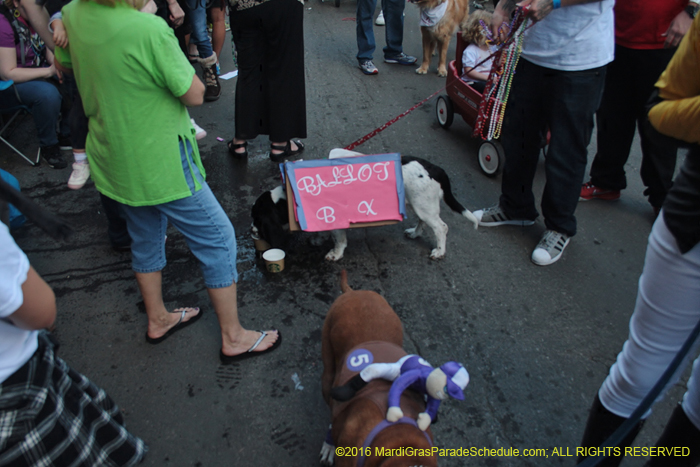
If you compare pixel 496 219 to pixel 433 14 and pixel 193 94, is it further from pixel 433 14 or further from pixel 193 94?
pixel 433 14

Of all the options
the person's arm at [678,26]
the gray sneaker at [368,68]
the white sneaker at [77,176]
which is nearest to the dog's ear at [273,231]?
the white sneaker at [77,176]

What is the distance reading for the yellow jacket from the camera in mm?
1250

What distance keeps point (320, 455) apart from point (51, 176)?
357 centimetres

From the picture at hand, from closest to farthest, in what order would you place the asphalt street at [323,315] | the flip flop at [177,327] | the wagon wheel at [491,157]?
the asphalt street at [323,315] → the flip flop at [177,327] → the wagon wheel at [491,157]

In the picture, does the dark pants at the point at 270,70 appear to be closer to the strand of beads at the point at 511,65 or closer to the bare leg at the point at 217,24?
the strand of beads at the point at 511,65

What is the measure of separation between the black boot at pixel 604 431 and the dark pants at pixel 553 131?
1.68m

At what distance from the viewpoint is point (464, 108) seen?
14.4 ft

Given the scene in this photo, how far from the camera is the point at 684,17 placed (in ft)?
8.79

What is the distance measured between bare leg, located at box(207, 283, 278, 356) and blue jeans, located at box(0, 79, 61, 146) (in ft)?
9.72

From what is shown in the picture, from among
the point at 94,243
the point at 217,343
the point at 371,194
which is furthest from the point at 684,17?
the point at 94,243

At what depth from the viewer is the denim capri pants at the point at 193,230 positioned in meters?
2.08

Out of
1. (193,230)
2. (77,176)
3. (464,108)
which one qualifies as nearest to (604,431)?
(193,230)

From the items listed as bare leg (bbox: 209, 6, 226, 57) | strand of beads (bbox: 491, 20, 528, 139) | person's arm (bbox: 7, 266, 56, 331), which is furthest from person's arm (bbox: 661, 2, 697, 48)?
bare leg (bbox: 209, 6, 226, 57)

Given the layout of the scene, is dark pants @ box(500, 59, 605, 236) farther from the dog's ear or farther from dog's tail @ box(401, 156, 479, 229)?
the dog's ear
